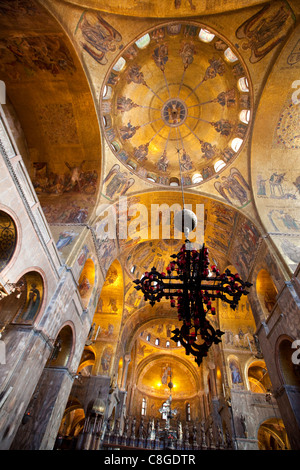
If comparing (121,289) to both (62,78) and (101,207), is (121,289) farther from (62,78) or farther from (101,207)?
(62,78)

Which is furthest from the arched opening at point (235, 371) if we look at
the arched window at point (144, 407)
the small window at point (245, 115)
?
the small window at point (245, 115)

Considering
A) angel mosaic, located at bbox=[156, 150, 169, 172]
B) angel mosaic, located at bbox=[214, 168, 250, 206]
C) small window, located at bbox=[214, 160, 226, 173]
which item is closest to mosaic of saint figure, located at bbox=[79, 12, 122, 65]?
angel mosaic, located at bbox=[156, 150, 169, 172]

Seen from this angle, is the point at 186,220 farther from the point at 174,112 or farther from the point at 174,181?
the point at 174,112

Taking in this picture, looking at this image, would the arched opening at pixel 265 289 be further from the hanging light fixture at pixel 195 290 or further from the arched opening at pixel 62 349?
the arched opening at pixel 62 349

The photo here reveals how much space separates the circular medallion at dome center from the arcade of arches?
93 mm

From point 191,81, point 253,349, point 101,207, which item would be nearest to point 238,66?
point 191,81

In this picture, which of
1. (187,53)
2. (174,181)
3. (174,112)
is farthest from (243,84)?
(174,181)

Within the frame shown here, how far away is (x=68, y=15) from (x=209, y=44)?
5758 millimetres

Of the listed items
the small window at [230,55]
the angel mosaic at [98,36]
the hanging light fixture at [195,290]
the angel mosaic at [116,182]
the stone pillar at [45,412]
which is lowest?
the stone pillar at [45,412]

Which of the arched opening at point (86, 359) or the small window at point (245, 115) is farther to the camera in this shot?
the arched opening at point (86, 359)

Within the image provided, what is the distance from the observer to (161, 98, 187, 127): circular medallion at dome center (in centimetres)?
1272

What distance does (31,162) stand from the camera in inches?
448

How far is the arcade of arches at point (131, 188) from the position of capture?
7176mm

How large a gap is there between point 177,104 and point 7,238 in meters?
10.8
